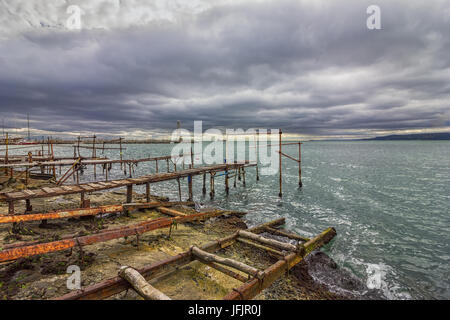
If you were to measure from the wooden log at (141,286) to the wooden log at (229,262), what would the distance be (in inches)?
72.0

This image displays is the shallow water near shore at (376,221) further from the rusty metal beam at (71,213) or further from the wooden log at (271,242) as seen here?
the rusty metal beam at (71,213)

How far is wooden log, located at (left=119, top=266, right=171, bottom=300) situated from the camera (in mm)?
3740

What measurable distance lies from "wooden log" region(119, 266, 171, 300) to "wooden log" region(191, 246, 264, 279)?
183 centimetres

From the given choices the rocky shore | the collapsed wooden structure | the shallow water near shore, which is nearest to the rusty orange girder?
the rocky shore

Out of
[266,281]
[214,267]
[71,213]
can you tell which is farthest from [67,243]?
[266,281]

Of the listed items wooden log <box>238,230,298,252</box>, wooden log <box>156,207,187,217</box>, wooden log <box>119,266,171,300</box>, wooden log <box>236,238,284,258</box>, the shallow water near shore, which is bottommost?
the shallow water near shore

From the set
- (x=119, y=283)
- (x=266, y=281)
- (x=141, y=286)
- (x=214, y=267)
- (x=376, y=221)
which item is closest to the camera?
(x=141, y=286)

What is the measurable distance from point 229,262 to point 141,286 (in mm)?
2143

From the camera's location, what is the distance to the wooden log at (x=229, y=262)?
4896 mm

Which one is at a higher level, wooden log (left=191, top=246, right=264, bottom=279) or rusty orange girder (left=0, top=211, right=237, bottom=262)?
rusty orange girder (left=0, top=211, right=237, bottom=262)

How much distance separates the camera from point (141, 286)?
3.97 metres

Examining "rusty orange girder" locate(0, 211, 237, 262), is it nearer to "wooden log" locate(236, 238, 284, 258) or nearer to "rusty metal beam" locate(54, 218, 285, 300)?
"rusty metal beam" locate(54, 218, 285, 300)

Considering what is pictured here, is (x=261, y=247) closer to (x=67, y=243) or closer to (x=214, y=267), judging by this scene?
(x=214, y=267)
